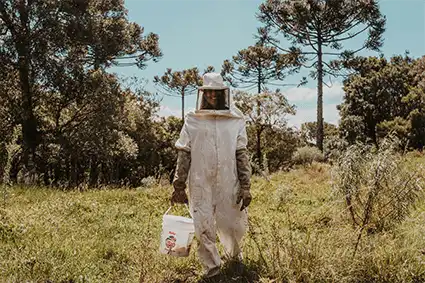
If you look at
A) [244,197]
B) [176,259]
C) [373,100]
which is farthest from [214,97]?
[373,100]

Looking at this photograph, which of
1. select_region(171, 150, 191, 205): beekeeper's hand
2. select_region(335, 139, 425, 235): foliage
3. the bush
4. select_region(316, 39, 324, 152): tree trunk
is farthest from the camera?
select_region(316, 39, 324, 152): tree trunk

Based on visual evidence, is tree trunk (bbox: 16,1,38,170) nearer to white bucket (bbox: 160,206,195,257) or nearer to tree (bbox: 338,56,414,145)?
white bucket (bbox: 160,206,195,257)

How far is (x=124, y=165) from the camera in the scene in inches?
1011

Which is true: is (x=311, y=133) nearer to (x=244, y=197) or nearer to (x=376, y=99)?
(x=376, y=99)

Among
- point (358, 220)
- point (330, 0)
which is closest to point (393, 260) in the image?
point (358, 220)

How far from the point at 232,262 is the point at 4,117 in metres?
13.5

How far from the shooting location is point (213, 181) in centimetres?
418

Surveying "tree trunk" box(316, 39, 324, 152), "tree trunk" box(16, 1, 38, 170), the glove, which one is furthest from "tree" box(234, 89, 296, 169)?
the glove

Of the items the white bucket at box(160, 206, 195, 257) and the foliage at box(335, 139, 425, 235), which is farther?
the foliage at box(335, 139, 425, 235)

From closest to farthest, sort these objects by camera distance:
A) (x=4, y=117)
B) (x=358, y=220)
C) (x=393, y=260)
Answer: (x=393, y=260) < (x=358, y=220) < (x=4, y=117)

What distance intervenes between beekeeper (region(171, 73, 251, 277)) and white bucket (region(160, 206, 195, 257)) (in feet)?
0.33

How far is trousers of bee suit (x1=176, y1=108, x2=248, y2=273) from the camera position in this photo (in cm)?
410

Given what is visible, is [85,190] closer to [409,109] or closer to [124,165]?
[124,165]

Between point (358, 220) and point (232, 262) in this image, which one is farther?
point (358, 220)
